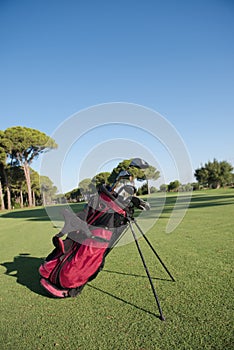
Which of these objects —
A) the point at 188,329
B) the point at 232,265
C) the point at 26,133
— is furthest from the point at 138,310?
the point at 26,133

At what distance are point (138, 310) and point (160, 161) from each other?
2.33 m

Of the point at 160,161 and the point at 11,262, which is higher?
the point at 160,161

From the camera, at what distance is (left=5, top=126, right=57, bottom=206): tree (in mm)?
29880

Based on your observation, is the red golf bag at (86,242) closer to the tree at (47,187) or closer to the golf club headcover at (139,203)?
the golf club headcover at (139,203)

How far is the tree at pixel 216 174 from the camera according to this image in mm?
52684

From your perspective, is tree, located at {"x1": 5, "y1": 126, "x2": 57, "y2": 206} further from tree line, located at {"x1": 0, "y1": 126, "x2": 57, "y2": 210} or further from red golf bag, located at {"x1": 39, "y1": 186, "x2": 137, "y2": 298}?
A: red golf bag, located at {"x1": 39, "y1": 186, "x2": 137, "y2": 298}

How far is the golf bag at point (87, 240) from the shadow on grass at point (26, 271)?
51 centimetres

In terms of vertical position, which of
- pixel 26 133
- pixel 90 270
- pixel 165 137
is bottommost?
pixel 90 270

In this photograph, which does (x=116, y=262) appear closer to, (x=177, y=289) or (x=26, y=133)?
(x=177, y=289)

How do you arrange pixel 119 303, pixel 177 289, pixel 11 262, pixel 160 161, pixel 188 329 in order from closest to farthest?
pixel 188 329 → pixel 119 303 → pixel 177 289 → pixel 160 161 → pixel 11 262

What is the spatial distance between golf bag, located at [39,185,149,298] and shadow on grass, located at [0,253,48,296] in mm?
511

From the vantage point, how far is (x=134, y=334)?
217 cm

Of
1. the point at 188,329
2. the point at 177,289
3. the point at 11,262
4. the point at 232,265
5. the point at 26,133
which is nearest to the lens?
the point at 188,329

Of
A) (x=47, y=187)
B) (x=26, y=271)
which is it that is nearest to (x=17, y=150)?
(x=47, y=187)
